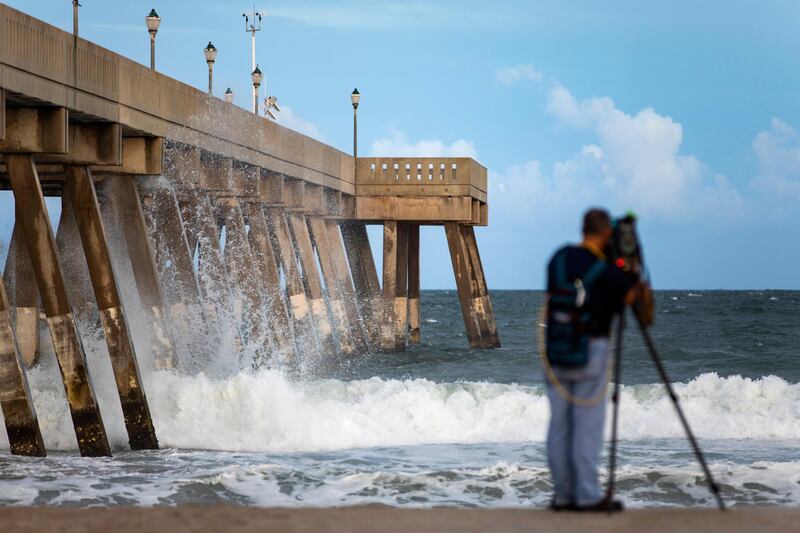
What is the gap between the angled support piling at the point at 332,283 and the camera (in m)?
33.6

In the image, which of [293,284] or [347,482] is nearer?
[347,482]

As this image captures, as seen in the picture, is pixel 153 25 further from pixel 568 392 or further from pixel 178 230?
pixel 568 392

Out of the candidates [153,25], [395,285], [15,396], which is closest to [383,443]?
[15,396]

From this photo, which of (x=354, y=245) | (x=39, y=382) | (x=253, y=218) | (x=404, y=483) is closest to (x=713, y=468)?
(x=404, y=483)

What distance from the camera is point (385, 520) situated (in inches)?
278

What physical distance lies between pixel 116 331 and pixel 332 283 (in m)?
17.0

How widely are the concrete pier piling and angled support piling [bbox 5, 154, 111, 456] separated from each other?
0.05 ft

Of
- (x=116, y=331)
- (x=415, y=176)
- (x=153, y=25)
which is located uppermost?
(x=153, y=25)

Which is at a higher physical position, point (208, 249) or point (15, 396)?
point (208, 249)

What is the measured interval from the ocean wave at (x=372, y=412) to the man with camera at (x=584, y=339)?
36.0 feet

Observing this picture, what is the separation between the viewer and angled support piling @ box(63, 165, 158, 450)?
17094mm

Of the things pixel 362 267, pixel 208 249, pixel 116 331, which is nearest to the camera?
pixel 116 331

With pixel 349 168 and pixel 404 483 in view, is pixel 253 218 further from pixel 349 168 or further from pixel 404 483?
pixel 404 483

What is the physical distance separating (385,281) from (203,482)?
70.6 ft
